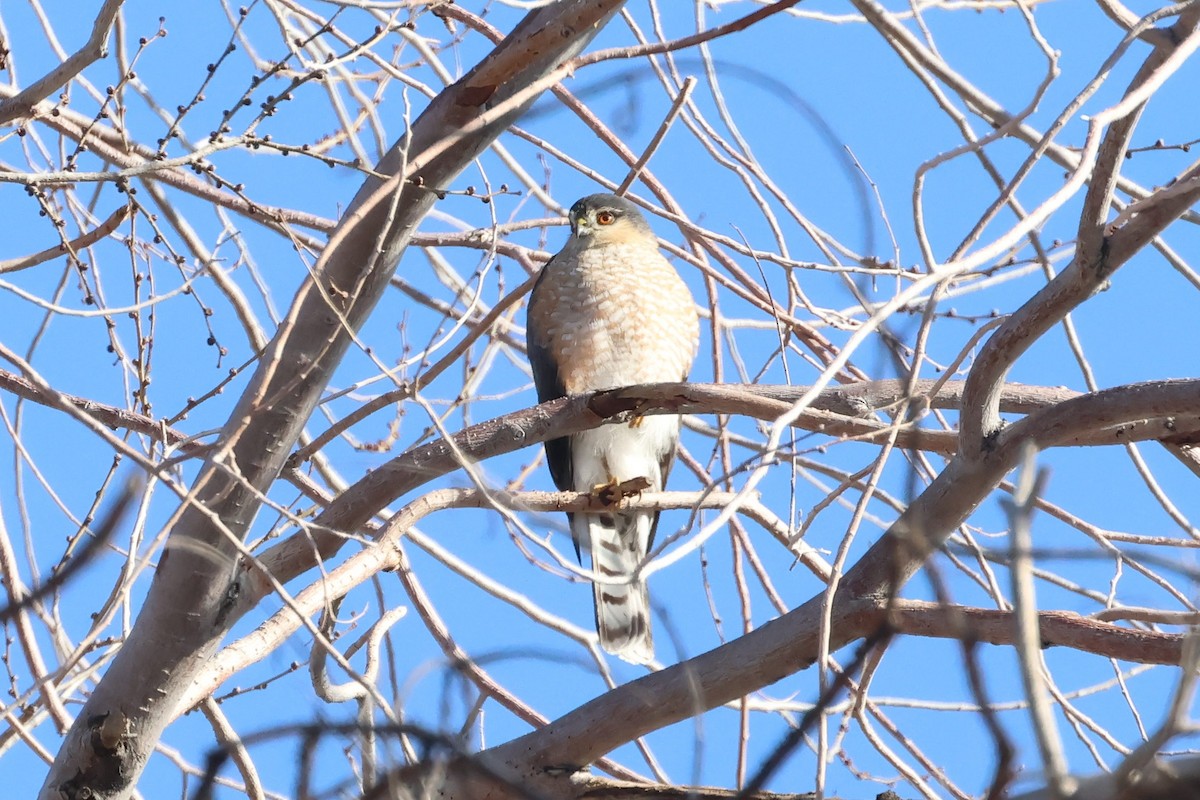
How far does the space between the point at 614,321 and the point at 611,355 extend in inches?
5.7

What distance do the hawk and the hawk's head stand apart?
135 mm

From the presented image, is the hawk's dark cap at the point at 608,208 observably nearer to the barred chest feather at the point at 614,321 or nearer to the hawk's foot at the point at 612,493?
the barred chest feather at the point at 614,321

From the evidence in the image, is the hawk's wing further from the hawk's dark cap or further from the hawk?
the hawk's dark cap

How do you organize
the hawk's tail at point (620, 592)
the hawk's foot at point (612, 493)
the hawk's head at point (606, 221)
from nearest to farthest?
the hawk's foot at point (612, 493), the hawk's tail at point (620, 592), the hawk's head at point (606, 221)

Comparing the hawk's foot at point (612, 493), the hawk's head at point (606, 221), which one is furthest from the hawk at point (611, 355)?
the hawk's foot at point (612, 493)

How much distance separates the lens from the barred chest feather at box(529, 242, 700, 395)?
5512 mm

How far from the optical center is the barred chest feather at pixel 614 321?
5512 mm

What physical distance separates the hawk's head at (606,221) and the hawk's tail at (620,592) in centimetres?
133

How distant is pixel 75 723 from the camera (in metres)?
2.92

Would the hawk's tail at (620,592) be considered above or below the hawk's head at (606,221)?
below

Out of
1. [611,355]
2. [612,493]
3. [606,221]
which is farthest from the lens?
[606,221]

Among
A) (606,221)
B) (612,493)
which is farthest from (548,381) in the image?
(612,493)

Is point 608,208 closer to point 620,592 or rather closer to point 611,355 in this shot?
point 611,355

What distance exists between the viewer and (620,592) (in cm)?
503
